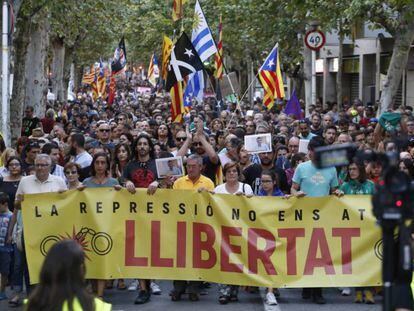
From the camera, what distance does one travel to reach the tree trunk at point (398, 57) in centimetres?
2084

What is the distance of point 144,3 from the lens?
165 feet

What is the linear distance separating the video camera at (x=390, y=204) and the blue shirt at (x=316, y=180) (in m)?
5.94

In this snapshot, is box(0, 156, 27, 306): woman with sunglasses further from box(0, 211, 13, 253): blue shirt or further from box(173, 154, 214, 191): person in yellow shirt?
box(173, 154, 214, 191): person in yellow shirt

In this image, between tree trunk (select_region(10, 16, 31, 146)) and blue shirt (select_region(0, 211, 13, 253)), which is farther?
tree trunk (select_region(10, 16, 31, 146))

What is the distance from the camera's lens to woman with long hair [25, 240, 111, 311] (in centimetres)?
471

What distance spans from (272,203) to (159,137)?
577 cm

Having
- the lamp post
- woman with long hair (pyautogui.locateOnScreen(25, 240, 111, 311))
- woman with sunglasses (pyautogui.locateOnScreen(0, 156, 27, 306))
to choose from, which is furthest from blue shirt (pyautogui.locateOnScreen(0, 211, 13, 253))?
woman with long hair (pyautogui.locateOnScreen(25, 240, 111, 311))

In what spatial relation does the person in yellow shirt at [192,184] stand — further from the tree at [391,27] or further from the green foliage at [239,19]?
the tree at [391,27]

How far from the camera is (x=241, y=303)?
32.8 ft

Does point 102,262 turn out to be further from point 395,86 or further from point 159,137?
point 395,86

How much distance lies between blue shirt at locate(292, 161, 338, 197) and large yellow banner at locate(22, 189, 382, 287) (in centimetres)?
67

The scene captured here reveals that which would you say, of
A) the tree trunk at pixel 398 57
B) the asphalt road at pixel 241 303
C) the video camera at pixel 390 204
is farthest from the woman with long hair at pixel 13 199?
the tree trunk at pixel 398 57

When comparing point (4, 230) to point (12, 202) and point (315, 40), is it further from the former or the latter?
point (315, 40)

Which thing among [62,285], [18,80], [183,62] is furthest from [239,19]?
[62,285]
